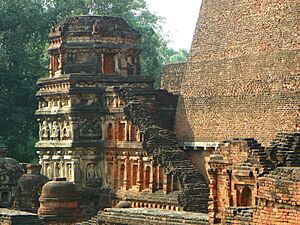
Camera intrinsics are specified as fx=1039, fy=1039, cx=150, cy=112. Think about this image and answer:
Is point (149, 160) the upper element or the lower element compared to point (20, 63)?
lower

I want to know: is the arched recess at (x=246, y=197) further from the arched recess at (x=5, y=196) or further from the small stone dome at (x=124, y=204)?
the arched recess at (x=5, y=196)

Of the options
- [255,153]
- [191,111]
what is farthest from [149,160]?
[255,153]

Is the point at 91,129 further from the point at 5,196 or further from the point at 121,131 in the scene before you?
the point at 5,196

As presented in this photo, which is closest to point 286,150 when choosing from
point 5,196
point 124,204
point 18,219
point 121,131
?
point 18,219

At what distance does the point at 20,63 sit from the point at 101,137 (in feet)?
45.3

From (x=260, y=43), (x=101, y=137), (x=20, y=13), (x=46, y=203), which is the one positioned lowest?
(x=46, y=203)

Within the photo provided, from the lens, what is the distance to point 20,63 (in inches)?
2125

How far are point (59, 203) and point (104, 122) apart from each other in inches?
199

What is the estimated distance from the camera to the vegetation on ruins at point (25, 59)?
52344 mm

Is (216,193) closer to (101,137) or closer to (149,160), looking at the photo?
(149,160)

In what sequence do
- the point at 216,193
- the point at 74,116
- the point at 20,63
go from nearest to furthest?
the point at 216,193
the point at 74,116
the point at 20,63

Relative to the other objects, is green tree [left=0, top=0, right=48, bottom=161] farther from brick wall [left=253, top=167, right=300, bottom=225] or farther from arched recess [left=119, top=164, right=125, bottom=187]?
brick wall [left=253, top=167, right=300, bottom=225]

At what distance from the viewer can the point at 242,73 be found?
115ft

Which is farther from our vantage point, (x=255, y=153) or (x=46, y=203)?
(x=46, y=203)
